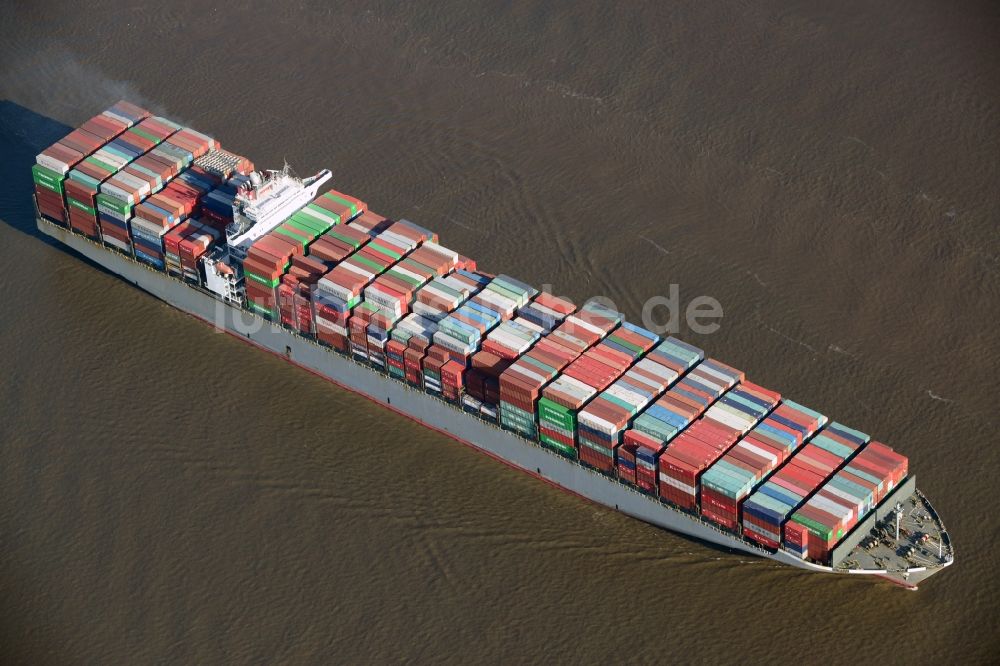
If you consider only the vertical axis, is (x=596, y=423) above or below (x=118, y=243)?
above

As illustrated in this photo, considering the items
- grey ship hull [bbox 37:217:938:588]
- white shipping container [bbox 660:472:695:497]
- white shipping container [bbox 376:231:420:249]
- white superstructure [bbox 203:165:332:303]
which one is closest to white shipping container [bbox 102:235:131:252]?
grey ship hull [bbox 37:217:938:588]

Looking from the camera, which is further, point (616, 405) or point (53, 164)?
point (53, 164)

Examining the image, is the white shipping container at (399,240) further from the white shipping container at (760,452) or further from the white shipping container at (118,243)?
the white shipping container at (760,452)

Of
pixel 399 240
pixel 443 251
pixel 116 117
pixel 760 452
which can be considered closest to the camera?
pixel 760 452

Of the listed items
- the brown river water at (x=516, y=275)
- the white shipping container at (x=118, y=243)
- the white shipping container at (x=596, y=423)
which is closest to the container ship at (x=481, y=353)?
the white shipping container at (x=596, y=423)

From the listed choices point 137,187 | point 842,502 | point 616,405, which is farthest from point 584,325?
point 137,187

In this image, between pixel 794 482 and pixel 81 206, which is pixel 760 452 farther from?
pixel 81 206

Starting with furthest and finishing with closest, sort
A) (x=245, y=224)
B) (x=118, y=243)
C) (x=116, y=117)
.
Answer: (x=116, y=117) → (x=118, y=243) → (x=245, y=224)
